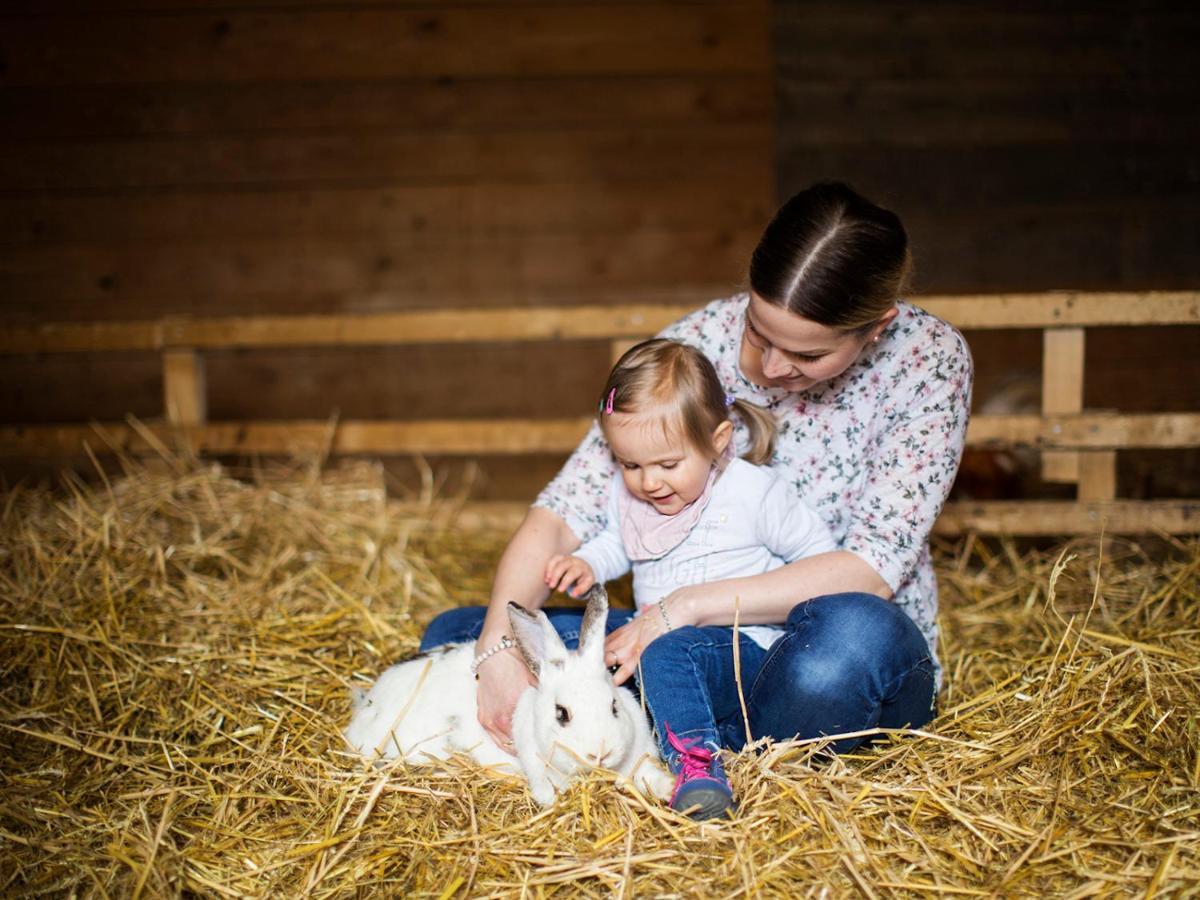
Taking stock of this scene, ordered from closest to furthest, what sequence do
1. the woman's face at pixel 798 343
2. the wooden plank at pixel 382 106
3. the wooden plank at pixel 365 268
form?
1. the woman's face at pixel 798 343
2. the wooden plank at pixel 382 106
3. the wooden plank at pixel 365 268

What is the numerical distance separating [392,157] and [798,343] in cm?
403

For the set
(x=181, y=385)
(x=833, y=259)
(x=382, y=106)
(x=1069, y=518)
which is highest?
(x=382, y=106)

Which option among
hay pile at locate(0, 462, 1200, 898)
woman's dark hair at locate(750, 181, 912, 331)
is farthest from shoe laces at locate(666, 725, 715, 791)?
woman's dark hair at locate(750, 181, 912, 331)

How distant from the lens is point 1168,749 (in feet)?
7.46

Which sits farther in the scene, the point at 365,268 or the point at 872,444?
the point at 365,268

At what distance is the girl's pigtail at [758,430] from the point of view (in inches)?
99.2

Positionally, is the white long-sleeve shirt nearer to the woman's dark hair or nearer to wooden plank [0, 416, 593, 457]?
the woman's dark hair

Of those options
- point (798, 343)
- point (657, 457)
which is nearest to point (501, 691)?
point (657, 457)

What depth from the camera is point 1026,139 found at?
17.9 feet

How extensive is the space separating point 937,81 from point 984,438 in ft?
8.85

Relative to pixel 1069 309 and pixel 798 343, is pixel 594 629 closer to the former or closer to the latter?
pixel 798 343

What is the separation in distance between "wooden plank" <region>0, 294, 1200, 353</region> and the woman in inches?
49.4

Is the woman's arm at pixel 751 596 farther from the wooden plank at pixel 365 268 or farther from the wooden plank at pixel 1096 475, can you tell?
the wooden plank at pixel 365 268

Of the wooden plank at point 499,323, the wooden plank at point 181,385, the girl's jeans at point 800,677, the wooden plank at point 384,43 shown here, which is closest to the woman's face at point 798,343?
the girl's jeans at point 800,677
